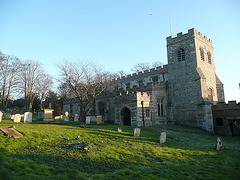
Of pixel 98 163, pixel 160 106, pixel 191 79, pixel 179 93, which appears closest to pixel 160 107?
pixel 160 106

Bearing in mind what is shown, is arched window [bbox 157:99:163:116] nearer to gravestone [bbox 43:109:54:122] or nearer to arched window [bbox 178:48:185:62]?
arched window [bbox 178:48:185:62]

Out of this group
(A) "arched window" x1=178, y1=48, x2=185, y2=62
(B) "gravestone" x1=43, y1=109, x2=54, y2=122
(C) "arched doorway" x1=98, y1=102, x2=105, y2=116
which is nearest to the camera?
(B) "gravestone" x1=43, y1=109, x2=54, y2=122

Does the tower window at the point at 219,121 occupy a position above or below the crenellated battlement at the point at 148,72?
below

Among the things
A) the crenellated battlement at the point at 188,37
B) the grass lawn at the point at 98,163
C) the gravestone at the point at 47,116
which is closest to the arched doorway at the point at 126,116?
the gravestone at the point at 47,116

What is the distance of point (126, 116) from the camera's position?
64.8ft

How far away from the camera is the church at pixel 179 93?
762 inches

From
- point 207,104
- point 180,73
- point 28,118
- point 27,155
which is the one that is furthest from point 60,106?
point 27,155

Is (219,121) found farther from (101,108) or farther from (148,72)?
(101,108)

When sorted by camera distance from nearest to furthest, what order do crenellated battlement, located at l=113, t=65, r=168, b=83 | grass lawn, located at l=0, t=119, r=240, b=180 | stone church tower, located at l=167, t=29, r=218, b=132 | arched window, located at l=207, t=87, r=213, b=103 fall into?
grass lawn, located at l=0, t=119, r=240, b=180 < stone church tower, located at l=167, t=29, r=218, b=132 < arched window, located at l=207, t=87, r=213, b=103 < crenellated battlement, located at l=113, t=65, r=168, b=83

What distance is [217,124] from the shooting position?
19.8m

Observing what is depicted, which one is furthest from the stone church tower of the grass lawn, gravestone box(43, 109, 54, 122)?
gravestone box(43, 109, 54, 122)

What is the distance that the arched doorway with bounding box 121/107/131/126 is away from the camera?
19.5 metres

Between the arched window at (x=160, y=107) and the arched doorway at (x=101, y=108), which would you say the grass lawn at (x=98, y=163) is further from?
the arched doorway at (x=101, y=108)

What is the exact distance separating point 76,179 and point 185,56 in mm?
22620
